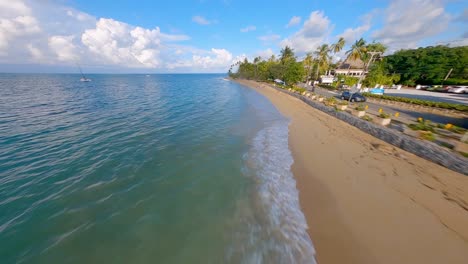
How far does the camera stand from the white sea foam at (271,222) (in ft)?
17.3

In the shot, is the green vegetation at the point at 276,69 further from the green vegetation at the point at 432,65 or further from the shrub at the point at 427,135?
the shrub at the point at 427,135

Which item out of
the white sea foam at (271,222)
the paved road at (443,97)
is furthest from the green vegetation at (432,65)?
the white sea foam at (271,222)

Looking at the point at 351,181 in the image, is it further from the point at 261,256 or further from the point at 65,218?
the point at 65,218

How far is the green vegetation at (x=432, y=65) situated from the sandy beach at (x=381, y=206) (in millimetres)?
56273

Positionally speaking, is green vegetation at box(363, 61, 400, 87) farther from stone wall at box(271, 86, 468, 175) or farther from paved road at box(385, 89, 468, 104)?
stone wall at box(271, 86, 468, 175)

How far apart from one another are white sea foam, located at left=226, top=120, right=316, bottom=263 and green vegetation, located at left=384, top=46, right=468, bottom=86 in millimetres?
62161

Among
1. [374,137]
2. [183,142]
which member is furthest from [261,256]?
[374,137]

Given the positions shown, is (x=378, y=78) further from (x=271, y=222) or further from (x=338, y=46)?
(x=271, y=222)

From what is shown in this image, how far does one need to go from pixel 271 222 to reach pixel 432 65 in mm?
67818

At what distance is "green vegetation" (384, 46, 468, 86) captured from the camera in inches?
1746

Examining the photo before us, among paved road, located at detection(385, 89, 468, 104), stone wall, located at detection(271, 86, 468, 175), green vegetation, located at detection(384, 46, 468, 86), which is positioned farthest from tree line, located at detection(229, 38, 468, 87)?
stone wall, located at detection(271, 86, 468, 175)

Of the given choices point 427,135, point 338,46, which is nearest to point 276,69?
point 338,46

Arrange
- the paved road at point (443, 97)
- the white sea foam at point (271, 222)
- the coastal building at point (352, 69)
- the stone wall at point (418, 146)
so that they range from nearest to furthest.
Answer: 1. the white sea foam at point (271, 222)
2. the stone wall at point (418, 146)
3. the paved road at point (443, 97)
4. the coastal building at point (352, 69)

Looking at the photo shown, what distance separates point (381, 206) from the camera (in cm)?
688
